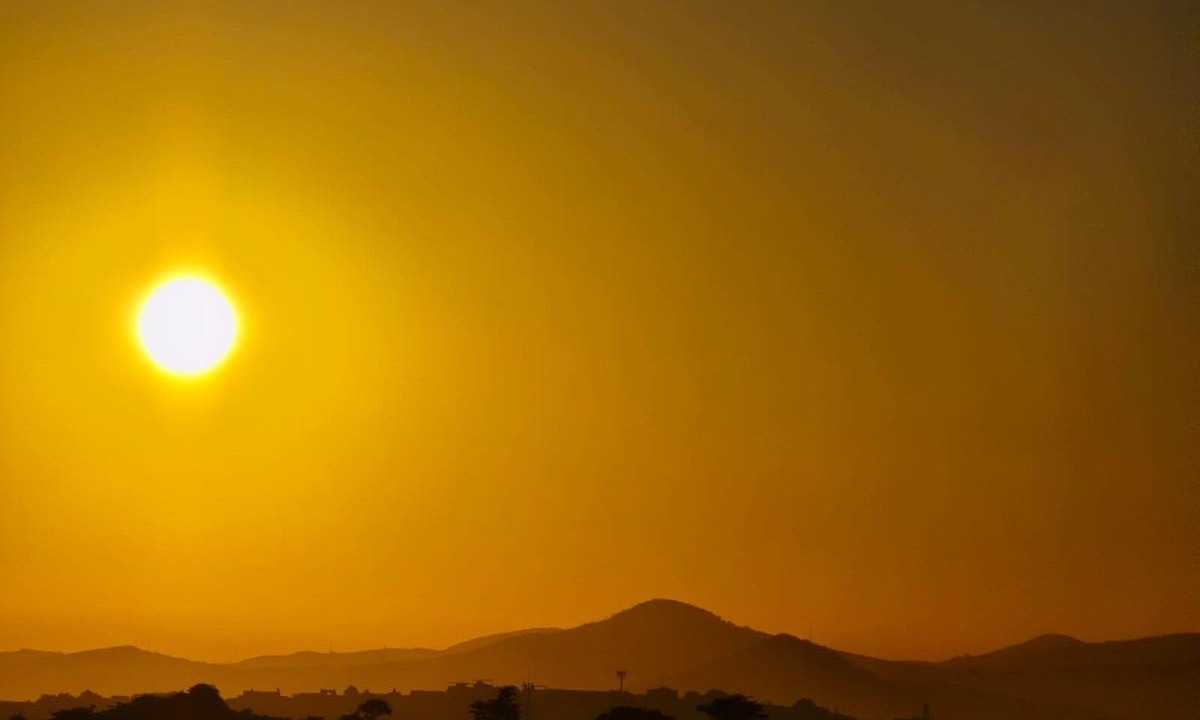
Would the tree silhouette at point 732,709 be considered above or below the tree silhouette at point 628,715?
above

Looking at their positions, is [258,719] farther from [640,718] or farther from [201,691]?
[640,718]

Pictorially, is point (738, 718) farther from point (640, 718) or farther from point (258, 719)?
point (258, 719)

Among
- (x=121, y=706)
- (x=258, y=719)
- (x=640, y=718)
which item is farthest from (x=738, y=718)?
(x=121, y=706)

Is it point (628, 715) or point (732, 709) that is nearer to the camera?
point (628, 715)

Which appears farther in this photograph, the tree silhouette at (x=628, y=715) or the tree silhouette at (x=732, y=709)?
the tree silhouette at (x=732, y=709)

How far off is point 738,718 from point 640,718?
22538 mm

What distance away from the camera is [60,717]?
180m

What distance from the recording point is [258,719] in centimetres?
19038

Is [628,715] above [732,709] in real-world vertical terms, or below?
below

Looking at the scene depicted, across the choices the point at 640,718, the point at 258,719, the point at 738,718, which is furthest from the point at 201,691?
the point at 738,718

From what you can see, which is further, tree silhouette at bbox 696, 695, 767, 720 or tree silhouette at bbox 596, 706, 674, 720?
tree silhouette at bbox 696, 695, 767, 720

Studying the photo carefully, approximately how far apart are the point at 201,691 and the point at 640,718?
5593cm

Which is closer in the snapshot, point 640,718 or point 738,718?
point 640,718

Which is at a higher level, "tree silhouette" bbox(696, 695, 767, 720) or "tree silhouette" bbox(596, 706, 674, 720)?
"tree silhouette" bbox(696, 695, 767, 720)
